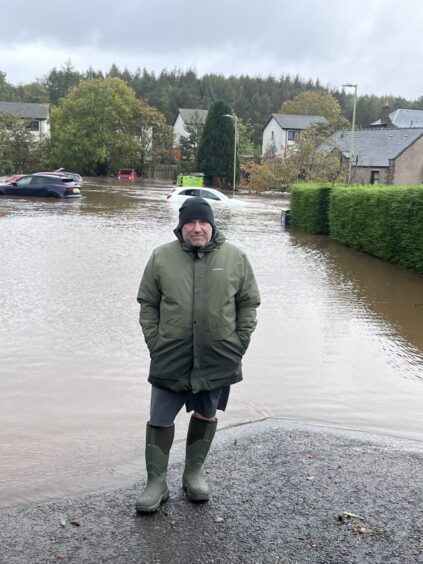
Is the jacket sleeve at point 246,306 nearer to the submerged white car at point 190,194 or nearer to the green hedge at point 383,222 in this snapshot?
the green hedge at point 383,222

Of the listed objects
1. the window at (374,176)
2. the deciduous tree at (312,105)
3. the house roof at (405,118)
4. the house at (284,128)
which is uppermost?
the deciduous tree at (312,105)

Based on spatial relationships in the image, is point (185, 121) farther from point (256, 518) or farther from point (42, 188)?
point (256, 518)

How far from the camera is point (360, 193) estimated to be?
17.4m

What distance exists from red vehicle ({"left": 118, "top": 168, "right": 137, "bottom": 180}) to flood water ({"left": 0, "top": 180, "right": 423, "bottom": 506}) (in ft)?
179

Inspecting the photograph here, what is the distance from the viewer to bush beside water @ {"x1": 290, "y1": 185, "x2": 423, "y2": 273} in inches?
543

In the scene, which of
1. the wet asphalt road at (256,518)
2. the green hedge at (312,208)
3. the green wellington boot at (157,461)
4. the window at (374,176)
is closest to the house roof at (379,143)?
the window at (374,176)

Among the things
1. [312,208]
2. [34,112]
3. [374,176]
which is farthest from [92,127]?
[312,208]

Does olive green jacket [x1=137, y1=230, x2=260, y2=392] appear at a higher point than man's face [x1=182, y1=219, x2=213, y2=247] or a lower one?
lower

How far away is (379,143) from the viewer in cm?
5659

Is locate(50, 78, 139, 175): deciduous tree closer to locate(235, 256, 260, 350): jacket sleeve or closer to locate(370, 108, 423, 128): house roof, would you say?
locate(370, 108, 423, 128): house roof

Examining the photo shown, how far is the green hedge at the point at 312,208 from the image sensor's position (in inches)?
852

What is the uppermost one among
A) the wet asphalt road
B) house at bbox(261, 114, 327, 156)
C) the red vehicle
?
house at bbox(261, 114, 327, 156)

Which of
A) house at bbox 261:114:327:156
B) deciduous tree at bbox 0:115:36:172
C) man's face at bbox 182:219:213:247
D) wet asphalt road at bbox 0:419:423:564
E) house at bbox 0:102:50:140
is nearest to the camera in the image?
wet asphalt road at bbox 0:419:423:564

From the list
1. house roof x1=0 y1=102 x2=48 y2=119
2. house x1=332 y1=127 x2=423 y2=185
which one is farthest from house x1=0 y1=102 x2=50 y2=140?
house x1=332 y1=127 x2=423 y2=185
